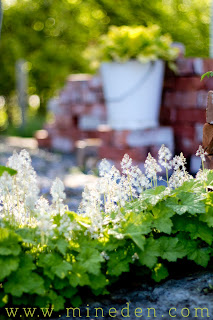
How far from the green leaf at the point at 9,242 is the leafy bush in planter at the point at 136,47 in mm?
4185

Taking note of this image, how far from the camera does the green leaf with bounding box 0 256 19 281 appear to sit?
6.43ft

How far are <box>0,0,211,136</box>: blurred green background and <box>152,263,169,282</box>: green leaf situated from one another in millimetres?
11581

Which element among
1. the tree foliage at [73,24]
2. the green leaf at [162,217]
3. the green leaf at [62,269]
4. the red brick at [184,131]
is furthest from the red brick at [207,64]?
the tree foliage at [73,24]

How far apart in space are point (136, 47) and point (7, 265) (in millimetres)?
4336

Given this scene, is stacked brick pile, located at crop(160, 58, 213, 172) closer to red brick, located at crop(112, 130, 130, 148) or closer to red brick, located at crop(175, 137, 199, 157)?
red brick, located at crop(175, 137, 199, 157)

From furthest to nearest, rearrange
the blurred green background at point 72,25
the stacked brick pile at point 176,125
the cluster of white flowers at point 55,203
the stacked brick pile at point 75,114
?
the blurred green background at point 72,25
the stacked brick pile at point 75,114
the stacked brick pile at point 176,125
the cluster of white flowers at point 55,203

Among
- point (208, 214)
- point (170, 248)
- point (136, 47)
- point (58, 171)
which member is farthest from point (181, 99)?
point (170, 248)

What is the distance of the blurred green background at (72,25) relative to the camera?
47.2ft

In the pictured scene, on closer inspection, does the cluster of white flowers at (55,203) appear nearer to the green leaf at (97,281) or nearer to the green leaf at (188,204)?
the green leaf at (188,204)

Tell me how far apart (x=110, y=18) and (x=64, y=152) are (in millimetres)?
8210

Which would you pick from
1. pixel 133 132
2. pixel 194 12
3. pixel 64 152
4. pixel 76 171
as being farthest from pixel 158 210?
pixel 194 12

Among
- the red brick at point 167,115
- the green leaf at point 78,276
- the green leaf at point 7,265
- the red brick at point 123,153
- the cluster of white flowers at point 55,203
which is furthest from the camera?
the red brick at point 167,115

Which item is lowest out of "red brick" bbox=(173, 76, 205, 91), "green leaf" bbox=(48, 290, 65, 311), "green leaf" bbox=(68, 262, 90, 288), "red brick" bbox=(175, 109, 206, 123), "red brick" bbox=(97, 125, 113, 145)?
"green leaf" bbox=(48, 290, 65, 311)

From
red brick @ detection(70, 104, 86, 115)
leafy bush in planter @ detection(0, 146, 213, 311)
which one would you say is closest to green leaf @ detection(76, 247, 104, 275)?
leafy bush in planter @ detection(0, 146, 213, 311)
